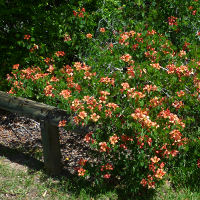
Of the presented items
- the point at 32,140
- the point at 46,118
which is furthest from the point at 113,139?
the point at 32,140

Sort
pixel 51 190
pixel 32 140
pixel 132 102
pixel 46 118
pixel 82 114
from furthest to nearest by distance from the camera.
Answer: pixel 32 140 < pixel 51 190 < pixel 46 118 < pixel 132 102 < pixel 82 114

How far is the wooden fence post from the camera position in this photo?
3.87 meters

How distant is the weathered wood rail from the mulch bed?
0.33 metres

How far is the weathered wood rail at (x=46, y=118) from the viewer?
3.74 metres

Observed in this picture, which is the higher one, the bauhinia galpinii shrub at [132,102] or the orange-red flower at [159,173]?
the bauhinia galpinii shrub at [132,102]

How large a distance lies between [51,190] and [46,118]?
0.81 meters

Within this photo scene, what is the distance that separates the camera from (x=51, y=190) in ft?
12.7

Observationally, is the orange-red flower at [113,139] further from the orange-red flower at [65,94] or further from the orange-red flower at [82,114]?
the orange-red flower at [65,94]

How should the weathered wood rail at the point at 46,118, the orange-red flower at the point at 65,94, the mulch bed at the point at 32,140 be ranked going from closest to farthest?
the orange-red flower at the point at 65,94, the weathered wood rail at the point at 46,118, the mulch bed at the point at 32,140

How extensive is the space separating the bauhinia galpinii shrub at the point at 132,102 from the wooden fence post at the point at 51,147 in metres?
0.30

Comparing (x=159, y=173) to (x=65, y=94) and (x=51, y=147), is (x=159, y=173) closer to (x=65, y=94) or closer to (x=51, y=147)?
(x=65, y=94)

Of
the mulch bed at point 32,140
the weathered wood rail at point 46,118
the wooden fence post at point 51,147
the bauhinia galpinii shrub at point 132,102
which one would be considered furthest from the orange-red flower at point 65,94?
the mulch bed at point 32,140

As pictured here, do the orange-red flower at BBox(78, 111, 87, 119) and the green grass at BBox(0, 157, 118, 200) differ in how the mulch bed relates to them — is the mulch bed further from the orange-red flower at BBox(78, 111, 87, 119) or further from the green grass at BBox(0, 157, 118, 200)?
the orange-red flower at BBox(78, 111, 87, 119)

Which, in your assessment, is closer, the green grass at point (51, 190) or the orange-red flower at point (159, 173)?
the orange-red flower at point (159, 173)
